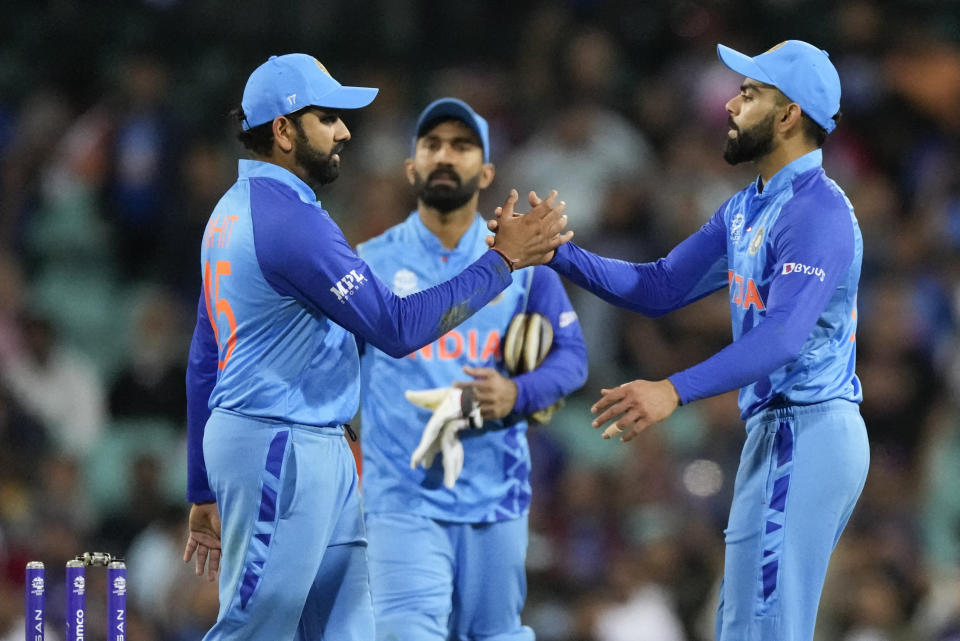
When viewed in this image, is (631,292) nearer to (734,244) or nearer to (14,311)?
(734,244)

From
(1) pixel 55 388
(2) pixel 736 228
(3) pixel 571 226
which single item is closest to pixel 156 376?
(1) pixel 55 388

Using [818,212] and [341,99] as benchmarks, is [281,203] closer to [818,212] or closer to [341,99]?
[341,99]

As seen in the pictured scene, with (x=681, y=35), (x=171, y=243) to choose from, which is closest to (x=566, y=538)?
(x=171, y=243)

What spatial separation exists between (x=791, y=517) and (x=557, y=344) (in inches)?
67.2

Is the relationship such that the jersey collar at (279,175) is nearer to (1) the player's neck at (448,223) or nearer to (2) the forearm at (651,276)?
(2) the forearm at (651,276)

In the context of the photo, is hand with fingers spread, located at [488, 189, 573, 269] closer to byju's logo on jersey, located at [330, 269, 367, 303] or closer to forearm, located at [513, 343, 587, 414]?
byju's logo on jersey, located at [330, 269, 367, 303]

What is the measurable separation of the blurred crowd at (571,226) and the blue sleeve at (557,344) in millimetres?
2489

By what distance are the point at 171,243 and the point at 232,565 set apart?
5.91 meters

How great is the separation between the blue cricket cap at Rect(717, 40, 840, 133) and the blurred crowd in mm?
3813

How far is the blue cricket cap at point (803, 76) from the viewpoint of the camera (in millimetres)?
5535

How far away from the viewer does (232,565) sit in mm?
5102

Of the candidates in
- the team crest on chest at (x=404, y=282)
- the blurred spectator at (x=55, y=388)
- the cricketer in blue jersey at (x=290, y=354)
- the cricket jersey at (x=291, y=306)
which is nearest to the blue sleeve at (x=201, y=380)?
the cricketer in blue jersey at (x=290, y=354)

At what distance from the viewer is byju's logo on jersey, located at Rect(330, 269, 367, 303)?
5.14 meters

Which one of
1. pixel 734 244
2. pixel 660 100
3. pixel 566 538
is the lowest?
pixel 566 538
